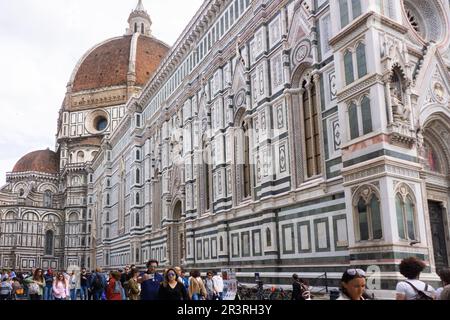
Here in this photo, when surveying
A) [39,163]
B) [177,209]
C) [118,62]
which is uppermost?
[118,62]

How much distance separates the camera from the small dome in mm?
83000

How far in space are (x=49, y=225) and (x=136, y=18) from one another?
46.8 meters

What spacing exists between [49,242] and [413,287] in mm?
75364

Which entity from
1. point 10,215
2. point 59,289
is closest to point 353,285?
point 59,289

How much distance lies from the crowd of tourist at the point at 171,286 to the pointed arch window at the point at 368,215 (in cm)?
259

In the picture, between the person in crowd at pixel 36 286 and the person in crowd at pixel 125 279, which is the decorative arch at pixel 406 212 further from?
the person in crowd at pixel 36 286

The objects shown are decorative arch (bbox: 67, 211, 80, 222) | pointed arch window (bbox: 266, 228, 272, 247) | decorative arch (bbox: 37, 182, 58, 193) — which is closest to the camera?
pointed arch window (bbox: 266, 228, 272, 247)

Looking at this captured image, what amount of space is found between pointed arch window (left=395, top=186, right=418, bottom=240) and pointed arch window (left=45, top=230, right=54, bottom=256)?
223 ft

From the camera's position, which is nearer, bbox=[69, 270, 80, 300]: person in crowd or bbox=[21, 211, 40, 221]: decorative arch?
bbox=[69, 270, 80, 300]: person in crowd

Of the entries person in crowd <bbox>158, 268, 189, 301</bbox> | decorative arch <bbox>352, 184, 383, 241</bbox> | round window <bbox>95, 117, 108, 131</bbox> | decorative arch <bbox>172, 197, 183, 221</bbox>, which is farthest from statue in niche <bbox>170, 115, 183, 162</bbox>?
round window <bbox>95, 117, 108, 131</bbox>

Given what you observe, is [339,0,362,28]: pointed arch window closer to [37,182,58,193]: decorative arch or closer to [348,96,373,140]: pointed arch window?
[348,96,373,140]: pointed arch window

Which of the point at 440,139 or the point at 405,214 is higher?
the point at 440,139

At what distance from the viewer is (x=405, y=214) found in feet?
49.3

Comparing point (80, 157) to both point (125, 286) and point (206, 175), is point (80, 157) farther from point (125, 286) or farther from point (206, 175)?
point (125, 286)
